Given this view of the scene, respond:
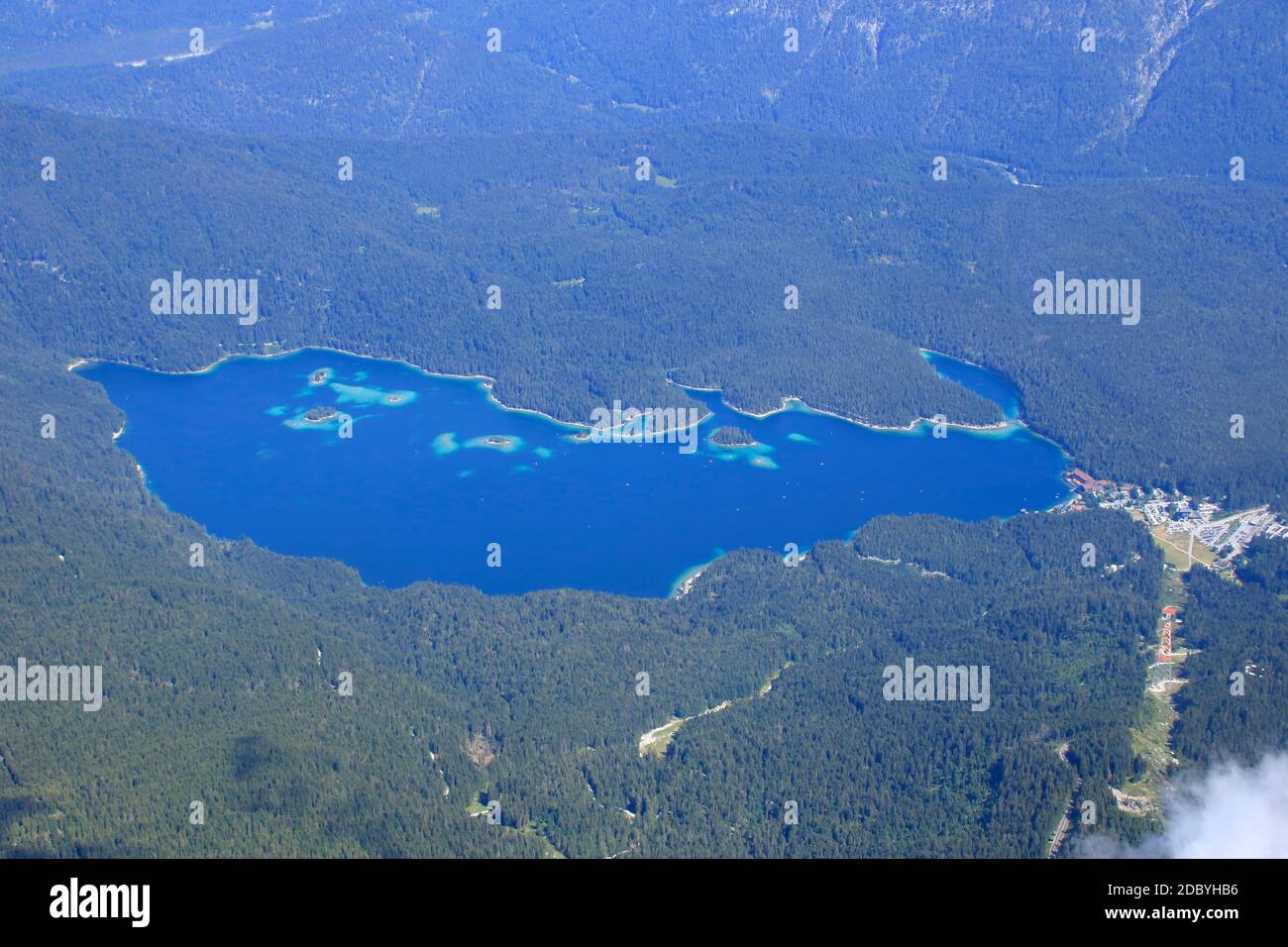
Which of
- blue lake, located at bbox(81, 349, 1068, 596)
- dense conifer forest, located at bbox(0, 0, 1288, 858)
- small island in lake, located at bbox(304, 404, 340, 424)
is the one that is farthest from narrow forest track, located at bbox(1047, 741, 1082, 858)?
small island in lake, located at bbox(304, 404, 340, 424)

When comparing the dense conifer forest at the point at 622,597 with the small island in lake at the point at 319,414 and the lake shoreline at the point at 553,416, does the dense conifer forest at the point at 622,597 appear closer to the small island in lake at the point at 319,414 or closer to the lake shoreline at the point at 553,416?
the lake shoreline at the point at 553,416

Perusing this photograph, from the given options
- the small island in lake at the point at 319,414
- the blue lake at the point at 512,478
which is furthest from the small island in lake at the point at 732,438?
the small island in lake at the point at 319,414

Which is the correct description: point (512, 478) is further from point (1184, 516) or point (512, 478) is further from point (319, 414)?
point (1184, 516)

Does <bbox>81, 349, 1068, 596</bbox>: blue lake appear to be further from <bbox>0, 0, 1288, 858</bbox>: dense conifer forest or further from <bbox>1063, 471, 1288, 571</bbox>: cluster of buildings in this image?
<bbox>0, 0, 1288, 858</bbox>: dense conifer forest

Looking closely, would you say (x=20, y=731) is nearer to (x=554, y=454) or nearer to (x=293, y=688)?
(x=293, y=688)

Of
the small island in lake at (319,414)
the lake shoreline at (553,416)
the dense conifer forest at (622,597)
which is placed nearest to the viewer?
the dense conifer forest at (622,597)
